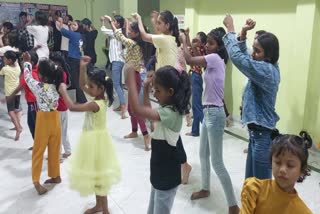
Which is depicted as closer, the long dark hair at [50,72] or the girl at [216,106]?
the girl at [216,106]

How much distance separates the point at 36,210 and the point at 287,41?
3103 millimetres

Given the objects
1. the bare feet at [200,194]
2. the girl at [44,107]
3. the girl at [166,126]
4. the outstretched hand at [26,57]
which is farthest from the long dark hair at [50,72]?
the bare feet at [200,194]

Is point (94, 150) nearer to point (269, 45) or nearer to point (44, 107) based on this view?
point (44, 107)

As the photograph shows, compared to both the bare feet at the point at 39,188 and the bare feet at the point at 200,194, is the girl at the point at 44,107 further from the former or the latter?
the bare feet at the point at 200,194

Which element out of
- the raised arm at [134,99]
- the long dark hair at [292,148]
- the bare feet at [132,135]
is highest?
the raised arm at [134,99]

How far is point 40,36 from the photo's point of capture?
4.82 m

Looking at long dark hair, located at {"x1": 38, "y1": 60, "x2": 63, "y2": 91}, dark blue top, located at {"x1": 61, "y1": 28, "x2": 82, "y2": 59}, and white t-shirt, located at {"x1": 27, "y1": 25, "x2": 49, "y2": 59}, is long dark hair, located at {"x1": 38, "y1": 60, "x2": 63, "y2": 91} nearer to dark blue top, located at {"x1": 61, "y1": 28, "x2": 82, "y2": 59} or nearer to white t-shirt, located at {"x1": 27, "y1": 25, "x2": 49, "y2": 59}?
white t-shirt, located at {"x1": 27, "y1": 25, "x2": 49, "y2": 59}

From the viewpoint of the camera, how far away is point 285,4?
3793 mm

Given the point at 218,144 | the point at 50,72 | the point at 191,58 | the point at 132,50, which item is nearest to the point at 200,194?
the point at 218,144

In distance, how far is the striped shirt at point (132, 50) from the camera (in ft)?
12.9

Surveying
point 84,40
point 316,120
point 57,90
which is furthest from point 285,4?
point 84,40

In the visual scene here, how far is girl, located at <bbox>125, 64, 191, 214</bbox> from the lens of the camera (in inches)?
65.4

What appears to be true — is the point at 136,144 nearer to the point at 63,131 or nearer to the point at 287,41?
the point at 63,131

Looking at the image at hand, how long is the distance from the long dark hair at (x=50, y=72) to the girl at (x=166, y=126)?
1131mm
